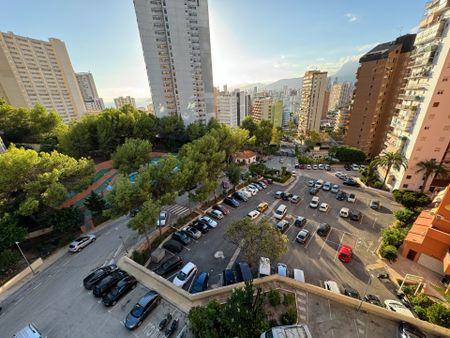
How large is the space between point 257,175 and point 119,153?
27.3 metres

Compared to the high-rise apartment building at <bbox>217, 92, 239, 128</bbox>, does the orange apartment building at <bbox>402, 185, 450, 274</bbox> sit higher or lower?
lower

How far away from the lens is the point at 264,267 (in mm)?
17766

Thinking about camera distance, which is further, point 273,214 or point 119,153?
point 119,153

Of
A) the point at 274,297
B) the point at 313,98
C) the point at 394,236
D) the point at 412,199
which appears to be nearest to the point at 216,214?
the point at 274,297

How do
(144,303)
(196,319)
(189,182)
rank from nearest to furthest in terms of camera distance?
(196,319)
(144,303)
(189,182)

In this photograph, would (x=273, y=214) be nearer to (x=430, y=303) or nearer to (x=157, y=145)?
(x=430, y=303)

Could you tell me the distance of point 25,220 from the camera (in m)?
23.2

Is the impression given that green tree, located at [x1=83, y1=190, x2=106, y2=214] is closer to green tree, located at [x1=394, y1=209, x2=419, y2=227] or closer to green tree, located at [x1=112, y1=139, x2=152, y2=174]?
green tree, located at [x1=112, y1=139, x2=152, y2=174]

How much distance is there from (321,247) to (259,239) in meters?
9.79

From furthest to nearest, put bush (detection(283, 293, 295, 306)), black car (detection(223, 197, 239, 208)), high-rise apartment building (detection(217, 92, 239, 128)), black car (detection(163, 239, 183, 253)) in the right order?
high-rise apartment building (detection(217, 92, 239, 128)), black car (detection(223, 197, 239, 208)), black car (detection(163, 239, 183, 253)), bush (detection(283, 293, 295, 306))

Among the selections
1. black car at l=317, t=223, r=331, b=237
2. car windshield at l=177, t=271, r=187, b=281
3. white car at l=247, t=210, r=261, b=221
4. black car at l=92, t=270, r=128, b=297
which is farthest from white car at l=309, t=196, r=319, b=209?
black car at l=92, t=270, r=128, b=297

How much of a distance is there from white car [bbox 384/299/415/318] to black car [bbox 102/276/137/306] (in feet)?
70.9

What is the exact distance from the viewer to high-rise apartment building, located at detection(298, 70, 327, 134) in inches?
3119

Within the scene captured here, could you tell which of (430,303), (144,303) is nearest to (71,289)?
(144,303)
